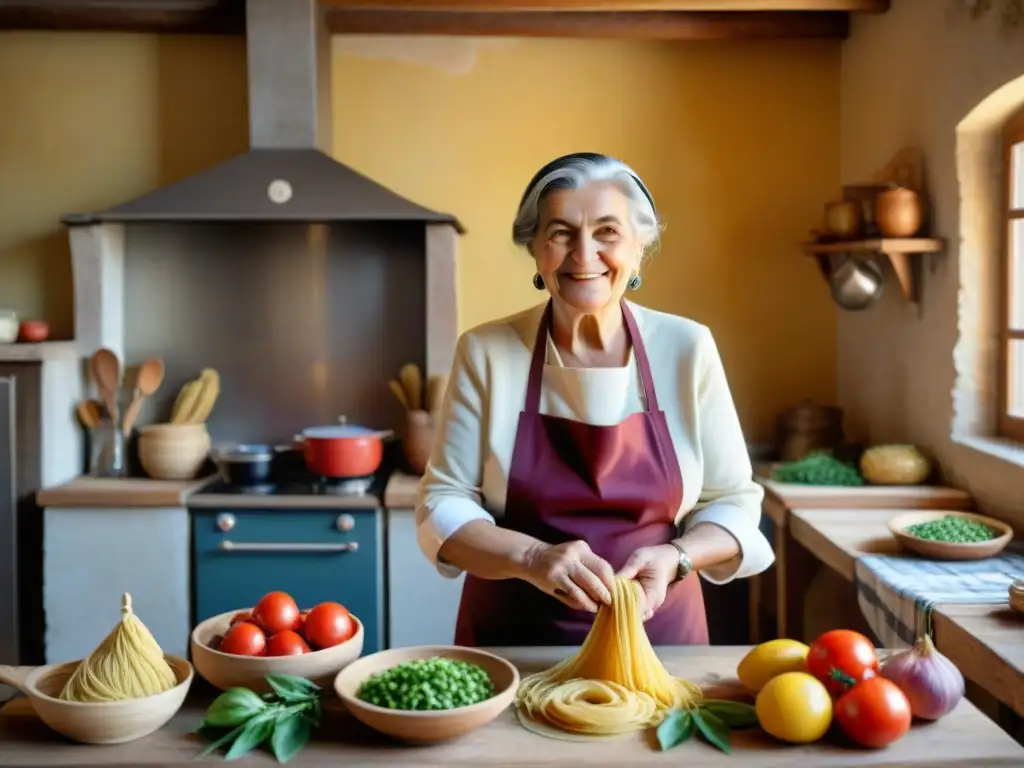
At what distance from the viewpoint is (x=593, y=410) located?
1775mm

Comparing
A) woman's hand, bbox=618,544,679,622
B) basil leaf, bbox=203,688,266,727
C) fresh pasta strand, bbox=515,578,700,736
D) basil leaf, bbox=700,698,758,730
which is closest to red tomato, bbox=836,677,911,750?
basil leaf, bbox=700,698,758,730

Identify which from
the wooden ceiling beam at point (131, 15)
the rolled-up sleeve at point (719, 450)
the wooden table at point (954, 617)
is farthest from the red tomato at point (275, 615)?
the wooden ceiling beam at point (131, 15)

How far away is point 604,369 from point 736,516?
342 mm

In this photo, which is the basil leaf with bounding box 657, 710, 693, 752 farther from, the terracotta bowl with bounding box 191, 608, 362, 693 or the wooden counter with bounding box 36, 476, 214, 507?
the wooden counter with bounding box 36, 476, 214, 507

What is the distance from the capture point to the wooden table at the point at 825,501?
9.22 ft

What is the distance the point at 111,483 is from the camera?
3258mm

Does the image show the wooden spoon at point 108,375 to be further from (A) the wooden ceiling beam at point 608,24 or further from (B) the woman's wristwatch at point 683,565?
(B) the woman's wristwatch at point 683,565

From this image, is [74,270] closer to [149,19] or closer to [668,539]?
[149,19]

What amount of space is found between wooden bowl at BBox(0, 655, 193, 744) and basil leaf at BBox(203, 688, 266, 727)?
0.17ft

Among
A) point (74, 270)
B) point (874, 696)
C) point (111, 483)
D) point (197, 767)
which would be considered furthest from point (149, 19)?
point (874, 696)

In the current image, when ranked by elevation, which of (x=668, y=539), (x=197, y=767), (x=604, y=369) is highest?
(x=604, y=369)

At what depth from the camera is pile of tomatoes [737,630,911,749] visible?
123 centimetres

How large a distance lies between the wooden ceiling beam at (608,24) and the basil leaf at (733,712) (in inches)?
107

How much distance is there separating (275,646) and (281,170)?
86.1 inches
